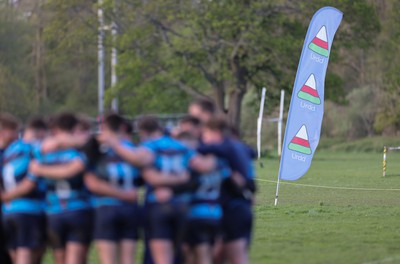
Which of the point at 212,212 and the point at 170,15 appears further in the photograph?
the point at 170,15

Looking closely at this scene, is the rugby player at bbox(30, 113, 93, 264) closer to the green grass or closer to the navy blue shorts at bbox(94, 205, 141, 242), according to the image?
the navy blue shorts at bbox(94, 205, 141, 242)

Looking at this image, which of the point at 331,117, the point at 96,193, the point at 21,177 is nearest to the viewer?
the point at 96,193

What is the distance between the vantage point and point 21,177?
9.48 meters

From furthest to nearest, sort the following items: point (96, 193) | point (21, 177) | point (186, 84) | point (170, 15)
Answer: point (186, 84) → point (170, 15) → point (21, 177) → point (96, 193)

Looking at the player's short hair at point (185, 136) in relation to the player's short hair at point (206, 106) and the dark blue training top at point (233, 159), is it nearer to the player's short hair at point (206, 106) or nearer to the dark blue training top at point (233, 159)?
the dark blue training top at point (233, 159)

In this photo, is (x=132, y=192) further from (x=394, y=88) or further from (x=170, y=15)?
(x=394, y=88)

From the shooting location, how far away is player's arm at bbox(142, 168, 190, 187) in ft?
29.0

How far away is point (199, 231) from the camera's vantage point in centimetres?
919

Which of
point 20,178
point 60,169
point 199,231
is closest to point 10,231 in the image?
point 20,178

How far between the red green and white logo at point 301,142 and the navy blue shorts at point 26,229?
10.4 metres

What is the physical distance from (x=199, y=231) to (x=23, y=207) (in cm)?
176

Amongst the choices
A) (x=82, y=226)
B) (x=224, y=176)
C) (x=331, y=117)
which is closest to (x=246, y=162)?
(x=224, y=176)

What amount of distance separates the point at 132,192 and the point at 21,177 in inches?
50.3

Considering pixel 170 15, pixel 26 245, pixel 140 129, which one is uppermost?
pixel 170 15
